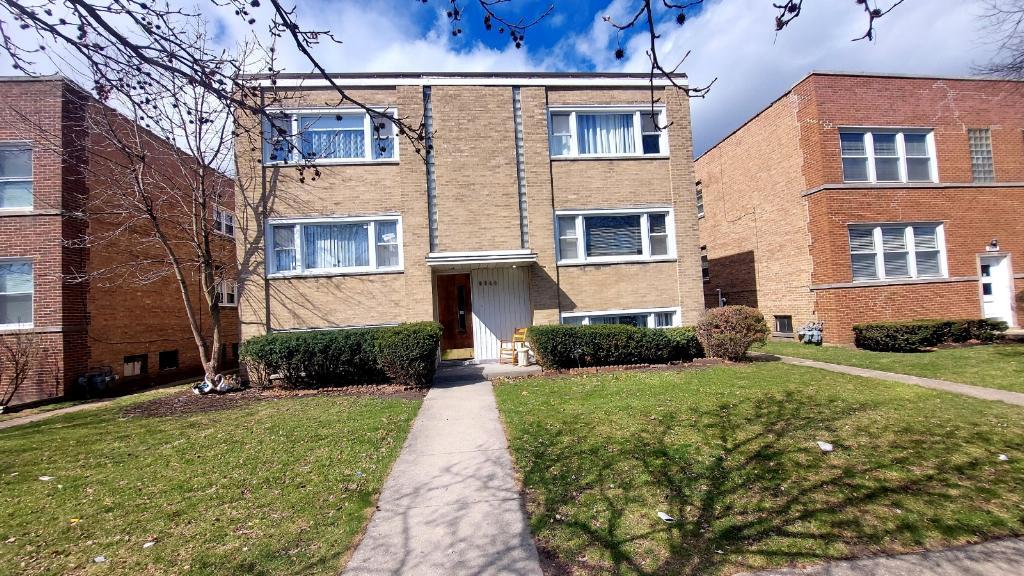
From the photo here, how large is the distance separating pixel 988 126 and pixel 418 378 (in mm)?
19738

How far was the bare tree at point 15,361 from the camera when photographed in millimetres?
9812

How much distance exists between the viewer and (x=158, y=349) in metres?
13.2

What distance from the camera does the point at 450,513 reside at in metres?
3.53

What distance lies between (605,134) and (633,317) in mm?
5439

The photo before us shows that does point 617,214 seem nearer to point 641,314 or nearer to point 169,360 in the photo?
point 641,314

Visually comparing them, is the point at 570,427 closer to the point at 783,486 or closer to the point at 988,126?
the point at 783,486

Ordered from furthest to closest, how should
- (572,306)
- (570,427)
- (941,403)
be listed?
(572,306)
(941,403)
(570,427)

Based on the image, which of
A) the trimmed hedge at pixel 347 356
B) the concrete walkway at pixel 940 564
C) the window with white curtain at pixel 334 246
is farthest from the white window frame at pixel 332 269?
the concrete walkway at pixel 940 564

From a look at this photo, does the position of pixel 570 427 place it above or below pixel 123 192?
below

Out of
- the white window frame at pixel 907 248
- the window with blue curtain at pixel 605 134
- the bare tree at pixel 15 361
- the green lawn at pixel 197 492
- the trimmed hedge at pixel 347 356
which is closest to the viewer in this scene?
the green lawn at pixel 197 492

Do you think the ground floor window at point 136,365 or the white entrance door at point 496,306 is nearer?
the white entrance door at point 496,306

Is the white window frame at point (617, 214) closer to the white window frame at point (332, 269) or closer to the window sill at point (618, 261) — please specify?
the window sill at point (618, 261)

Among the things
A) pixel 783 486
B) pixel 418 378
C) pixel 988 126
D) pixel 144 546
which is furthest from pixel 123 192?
pixel 988 126

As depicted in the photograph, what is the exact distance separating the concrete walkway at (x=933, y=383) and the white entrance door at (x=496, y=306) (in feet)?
22.4
